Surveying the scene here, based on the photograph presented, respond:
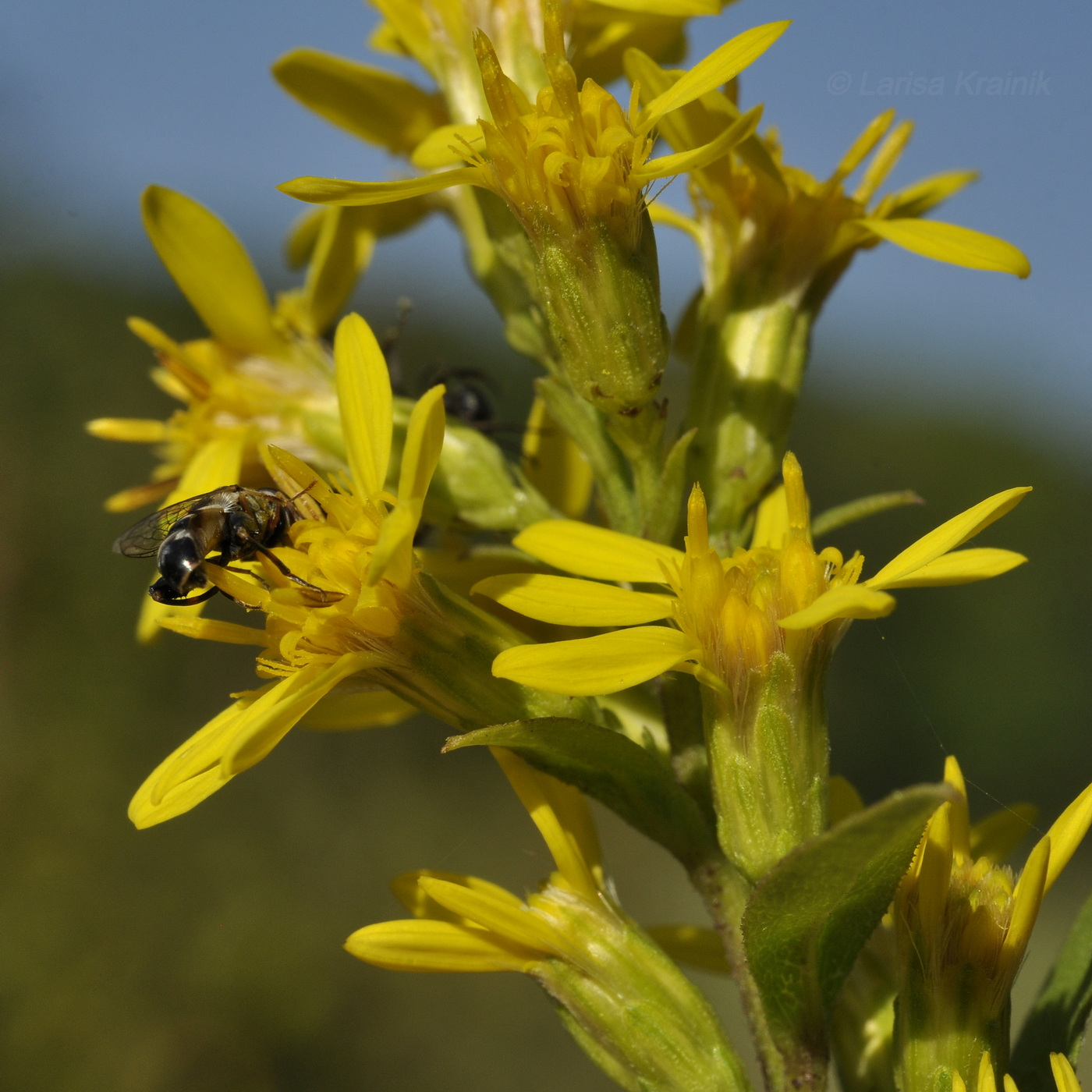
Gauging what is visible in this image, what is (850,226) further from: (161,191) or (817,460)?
(817,460)

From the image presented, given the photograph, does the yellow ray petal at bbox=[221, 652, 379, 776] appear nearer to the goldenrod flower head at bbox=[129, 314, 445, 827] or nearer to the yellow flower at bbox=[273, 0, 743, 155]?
the goldenrod flower head at bbox=[129, 314, 445, 827]

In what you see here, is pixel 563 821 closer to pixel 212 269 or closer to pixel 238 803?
pixel 212 269

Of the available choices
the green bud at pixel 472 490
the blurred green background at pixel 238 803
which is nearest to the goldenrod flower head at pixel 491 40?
the green bud at pixel 472 490

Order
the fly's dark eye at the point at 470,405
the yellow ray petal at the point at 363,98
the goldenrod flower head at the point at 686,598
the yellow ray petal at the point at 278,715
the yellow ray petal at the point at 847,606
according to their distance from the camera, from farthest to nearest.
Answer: the fly's dark eye at the point at 470,405 → the yellow ray petal at the point at 363,98 → the goldenrod flower head at the point at 686,598 → the yellow ray petal at the point at 278,715 → the yellow ray petal at the point at 847,606

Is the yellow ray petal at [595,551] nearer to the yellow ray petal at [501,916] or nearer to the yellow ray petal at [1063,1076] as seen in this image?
the yellow ray petal at [501,916]

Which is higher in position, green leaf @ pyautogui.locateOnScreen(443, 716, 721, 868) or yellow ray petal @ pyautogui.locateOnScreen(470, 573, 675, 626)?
yellow ray petal @ pyautogui.locateOnScreen(470, 573, 675, 626)

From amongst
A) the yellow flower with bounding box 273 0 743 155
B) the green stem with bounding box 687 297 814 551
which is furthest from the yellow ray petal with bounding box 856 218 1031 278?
the yellow flower with bounding box 273 0 743 155

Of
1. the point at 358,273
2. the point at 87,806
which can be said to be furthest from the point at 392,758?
the point at 358,273
